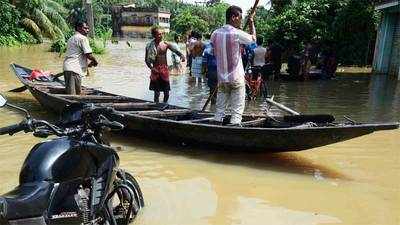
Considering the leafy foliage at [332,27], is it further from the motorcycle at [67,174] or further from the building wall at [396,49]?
the motorcycle at [67,174]

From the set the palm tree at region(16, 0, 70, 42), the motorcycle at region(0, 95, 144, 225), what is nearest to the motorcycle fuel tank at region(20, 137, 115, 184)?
the motorcycle at region(0, 95, 144, 225)

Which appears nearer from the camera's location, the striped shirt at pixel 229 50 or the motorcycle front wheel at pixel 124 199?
the motorcycle front wheel at pixel 124 199

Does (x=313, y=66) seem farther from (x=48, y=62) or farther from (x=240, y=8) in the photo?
(x=240, y=8)

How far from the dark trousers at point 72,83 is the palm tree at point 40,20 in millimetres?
24538

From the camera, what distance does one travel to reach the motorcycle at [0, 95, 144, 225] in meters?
2.83

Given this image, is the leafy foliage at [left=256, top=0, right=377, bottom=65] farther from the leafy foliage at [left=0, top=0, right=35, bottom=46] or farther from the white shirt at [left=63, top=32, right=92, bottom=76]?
the leafy foliage at [left=0, top=0, right=35, bottom=46]

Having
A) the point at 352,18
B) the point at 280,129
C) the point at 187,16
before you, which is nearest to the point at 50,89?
the point at 280,129

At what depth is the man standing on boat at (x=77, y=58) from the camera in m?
8.20

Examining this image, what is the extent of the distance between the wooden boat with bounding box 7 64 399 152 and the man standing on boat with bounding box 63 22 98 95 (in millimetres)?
694

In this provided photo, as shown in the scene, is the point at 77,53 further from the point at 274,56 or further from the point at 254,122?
the point at 274,56

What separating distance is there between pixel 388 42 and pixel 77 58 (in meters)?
13.7

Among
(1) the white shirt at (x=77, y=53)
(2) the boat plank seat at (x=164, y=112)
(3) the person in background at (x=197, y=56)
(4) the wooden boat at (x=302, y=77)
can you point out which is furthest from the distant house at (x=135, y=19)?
(2) the boat plank seat at (x=164, y=112)

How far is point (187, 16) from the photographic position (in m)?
62.5

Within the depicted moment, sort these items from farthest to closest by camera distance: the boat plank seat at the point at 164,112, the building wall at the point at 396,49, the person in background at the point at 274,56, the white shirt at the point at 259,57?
the building wall at the point at 396,49 → the person in background at the point at 274,56 → the white shirt at the point at 259,57 → the boat plank seat at the point at 164,112
